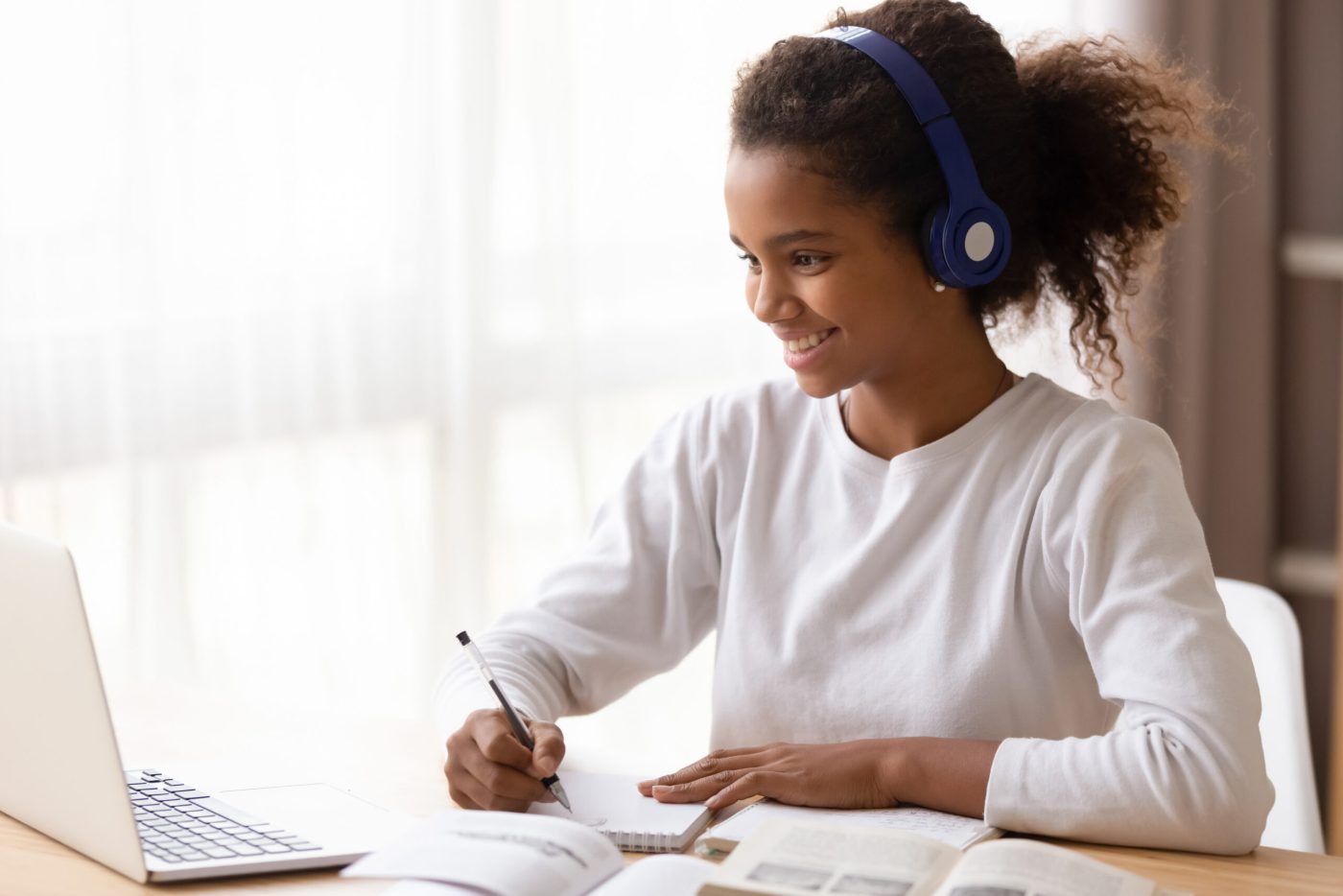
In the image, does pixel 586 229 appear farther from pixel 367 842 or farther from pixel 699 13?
pixel 367 842

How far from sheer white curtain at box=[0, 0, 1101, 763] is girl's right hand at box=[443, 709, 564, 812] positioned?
1112 mm

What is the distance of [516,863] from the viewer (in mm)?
965

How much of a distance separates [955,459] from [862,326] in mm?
149

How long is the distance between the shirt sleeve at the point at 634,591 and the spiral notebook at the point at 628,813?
22cm

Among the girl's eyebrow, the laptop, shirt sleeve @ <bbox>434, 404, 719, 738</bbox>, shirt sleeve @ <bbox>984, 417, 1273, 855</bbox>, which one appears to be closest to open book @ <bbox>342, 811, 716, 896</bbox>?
the laptop

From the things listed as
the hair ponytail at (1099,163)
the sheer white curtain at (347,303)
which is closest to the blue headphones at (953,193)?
the hair ponytail at (1099,163)

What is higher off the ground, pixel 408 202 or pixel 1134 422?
pixel 408 202

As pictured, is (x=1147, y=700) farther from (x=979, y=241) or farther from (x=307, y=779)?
(x=307, y=779)

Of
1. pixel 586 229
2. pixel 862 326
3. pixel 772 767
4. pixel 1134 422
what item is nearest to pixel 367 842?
pixel 772 767

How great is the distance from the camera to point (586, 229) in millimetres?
2641

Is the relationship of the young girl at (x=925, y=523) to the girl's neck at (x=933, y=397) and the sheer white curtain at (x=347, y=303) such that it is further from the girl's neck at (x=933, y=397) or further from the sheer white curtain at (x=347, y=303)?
the sheer white curtain at (x=347, y=303)

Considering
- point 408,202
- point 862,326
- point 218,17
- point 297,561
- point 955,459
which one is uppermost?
point 218,17

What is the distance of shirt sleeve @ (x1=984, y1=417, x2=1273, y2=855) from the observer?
113 cm

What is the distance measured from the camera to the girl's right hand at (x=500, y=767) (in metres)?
1.21
